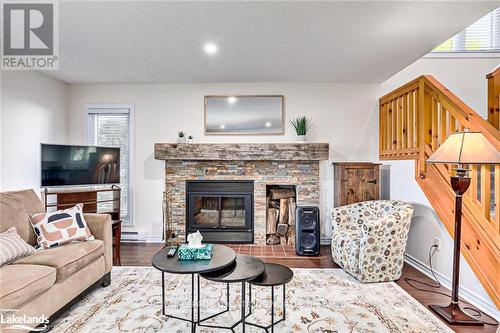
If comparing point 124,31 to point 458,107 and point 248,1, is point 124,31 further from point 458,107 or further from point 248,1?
point 458,107

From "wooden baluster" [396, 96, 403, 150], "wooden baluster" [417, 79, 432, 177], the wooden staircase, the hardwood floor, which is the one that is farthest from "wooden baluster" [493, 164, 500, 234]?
"wooden baluster" [396, 96, 403, 150]

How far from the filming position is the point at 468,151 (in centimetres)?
220

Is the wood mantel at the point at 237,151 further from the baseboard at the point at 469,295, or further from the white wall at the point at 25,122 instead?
the baseboard at the point at 469,295

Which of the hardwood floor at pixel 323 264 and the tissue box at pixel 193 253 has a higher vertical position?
the tissue box at pixel 193 253

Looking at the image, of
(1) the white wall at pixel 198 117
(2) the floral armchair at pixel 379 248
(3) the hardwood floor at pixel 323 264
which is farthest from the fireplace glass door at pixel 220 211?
(2) the floral armchair at pixel 379 248

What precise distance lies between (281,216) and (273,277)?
2.41 metres

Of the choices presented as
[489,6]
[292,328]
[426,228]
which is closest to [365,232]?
[426,228]

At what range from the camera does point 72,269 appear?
2.23 meters

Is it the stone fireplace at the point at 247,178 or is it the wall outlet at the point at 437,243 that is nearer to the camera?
the wall outlet at the point at 437,243

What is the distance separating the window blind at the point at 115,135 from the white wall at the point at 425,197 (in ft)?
13.6

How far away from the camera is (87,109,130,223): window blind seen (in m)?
4.56

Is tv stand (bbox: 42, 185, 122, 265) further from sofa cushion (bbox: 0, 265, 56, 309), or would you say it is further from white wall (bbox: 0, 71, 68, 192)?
sofa cushion (bbox: 0, 265, 56, 309)

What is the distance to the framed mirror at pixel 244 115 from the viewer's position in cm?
445

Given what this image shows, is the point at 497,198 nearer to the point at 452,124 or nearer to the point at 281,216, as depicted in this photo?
the point at 452,124
